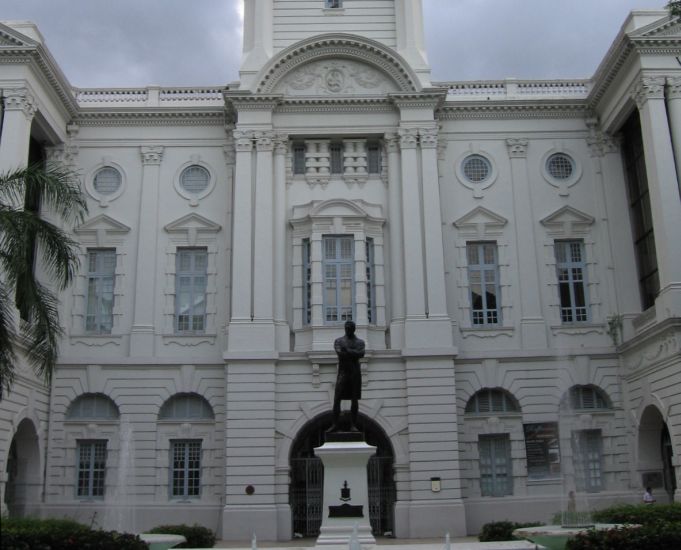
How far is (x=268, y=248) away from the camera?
90.1ft

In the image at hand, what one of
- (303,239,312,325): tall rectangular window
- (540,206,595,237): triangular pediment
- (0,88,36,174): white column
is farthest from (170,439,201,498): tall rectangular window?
(540,206,595,237): triangular pediment

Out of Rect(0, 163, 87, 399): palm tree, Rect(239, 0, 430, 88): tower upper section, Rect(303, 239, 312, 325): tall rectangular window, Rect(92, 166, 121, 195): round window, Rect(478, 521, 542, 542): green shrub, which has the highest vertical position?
Rect(239, 0, 430, 88): tower upper section

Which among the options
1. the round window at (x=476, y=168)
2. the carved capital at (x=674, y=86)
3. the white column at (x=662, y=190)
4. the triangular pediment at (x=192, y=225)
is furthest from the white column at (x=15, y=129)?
the carved capital at (x=674, y=86)

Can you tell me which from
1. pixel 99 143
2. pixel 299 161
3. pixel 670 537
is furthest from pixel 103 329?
pixel 670 537

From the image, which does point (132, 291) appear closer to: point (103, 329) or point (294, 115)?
point (103, 329)

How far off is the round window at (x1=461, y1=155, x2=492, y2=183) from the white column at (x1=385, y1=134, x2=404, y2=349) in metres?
2.65

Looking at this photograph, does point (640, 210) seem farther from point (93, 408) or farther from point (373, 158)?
point (93, 408)

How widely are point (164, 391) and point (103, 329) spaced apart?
9.96ft

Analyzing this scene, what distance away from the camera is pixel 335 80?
29.5 metres

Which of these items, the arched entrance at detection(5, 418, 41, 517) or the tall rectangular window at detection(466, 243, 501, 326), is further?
the tall rectangular window at detection(466, 243, 501, 326)

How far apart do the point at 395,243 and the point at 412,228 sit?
2.61ft

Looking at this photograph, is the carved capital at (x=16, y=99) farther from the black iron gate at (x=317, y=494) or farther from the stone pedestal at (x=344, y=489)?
the stone pedestal at (x=344, y=489)

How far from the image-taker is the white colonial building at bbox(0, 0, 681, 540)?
26.0m

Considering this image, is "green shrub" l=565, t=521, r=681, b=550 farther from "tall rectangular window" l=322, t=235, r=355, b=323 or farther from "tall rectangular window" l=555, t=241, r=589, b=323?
"tall rectangular window" l=555, t=241, r=589, b=323
